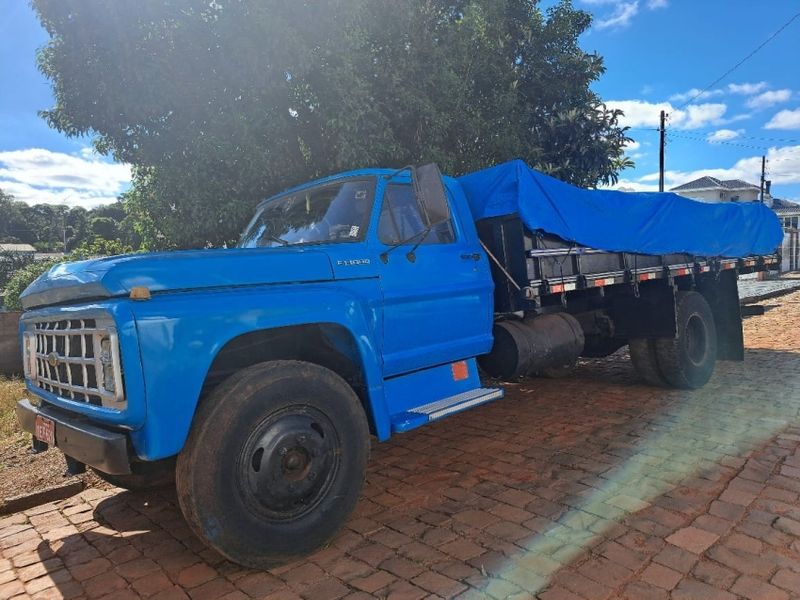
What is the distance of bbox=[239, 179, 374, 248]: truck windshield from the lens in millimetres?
3633

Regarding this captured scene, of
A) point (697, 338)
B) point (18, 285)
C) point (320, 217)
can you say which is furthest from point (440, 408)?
point (18, 285)

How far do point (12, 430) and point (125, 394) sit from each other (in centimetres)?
422

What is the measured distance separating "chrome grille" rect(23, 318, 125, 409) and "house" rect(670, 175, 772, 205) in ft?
175

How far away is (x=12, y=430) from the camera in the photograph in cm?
547

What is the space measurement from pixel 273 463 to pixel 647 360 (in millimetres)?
4960

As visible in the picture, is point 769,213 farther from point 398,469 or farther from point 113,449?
point 113,449

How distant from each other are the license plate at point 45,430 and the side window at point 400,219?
2.18 metres

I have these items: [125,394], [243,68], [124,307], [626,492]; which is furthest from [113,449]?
[243,68]

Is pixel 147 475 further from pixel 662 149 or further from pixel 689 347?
pixel 662 149

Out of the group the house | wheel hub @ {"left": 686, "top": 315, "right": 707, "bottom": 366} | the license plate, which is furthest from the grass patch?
the house

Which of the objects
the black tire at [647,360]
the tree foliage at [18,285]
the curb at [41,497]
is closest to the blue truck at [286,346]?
the curb at [41,497]

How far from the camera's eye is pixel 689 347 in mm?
6246

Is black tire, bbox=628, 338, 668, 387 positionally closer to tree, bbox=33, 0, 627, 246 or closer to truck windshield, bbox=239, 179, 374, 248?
tree, bbox=33, 0, 627, 246

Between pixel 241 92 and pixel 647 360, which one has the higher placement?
pixel 241 92
